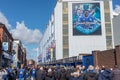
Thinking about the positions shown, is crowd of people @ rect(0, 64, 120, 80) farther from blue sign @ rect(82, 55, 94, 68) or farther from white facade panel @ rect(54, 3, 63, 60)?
white facade panel @ rect(54, 3, 63, 60)

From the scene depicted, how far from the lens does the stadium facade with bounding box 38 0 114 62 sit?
75938 mm

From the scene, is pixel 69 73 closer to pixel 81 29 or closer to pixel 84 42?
pixel 81 29

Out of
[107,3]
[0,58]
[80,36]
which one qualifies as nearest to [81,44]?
[80,36]

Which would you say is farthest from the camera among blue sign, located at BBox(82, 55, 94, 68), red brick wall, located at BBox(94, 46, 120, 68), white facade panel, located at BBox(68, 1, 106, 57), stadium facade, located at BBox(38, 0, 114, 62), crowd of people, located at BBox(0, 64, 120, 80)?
white facade panel, located at BBox(68, 1, 106, 57)

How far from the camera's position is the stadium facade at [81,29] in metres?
75.9

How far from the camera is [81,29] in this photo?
248 feet

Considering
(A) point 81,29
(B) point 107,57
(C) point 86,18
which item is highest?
(C) point 86,18

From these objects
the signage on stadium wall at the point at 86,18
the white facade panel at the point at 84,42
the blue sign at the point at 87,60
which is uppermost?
the signage on stadium wall at the point at 86,18

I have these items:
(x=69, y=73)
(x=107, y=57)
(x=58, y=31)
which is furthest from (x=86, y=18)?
(x=69, y=73)

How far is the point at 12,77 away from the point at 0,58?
2539cm

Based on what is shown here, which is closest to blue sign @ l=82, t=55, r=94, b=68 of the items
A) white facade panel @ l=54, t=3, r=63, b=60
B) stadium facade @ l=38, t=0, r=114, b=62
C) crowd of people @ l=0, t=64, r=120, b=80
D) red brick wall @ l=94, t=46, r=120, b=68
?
red brick wall @ l=94, t=46, r=120, b=68

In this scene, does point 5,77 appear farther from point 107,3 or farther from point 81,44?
point 107,3

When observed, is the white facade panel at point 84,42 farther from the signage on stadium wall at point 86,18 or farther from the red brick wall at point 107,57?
the red brick wall at point 107,57

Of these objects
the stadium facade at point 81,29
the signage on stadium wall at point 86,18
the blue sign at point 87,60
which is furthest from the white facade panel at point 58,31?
the blue sign at point 87,60
